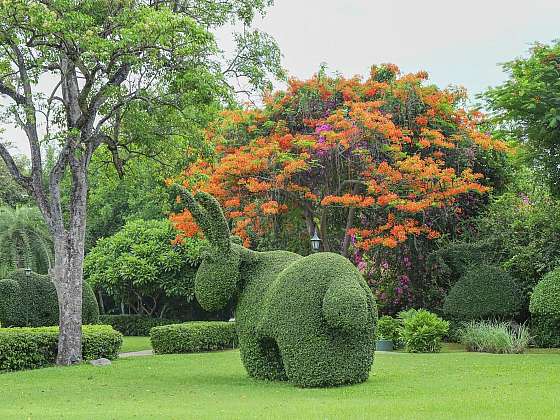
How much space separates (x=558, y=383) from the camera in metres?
11.0

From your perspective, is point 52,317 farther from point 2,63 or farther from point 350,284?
point 350,284

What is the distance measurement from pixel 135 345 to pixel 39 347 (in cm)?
817

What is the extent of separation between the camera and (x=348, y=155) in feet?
67.4

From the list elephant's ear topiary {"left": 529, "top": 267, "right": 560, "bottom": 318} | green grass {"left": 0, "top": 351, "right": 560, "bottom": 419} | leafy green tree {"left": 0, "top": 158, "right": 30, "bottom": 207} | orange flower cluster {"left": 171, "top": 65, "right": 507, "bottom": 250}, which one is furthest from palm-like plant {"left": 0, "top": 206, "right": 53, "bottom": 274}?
elephant's ear topiary {"left": 529, "top": 267, "right": 560, "bottom": 318}

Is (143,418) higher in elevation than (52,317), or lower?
lower

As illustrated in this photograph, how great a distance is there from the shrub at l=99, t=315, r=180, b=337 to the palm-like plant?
446cm

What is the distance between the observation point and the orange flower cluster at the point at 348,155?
1967cm

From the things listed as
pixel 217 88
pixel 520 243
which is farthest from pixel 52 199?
pixel 520 243

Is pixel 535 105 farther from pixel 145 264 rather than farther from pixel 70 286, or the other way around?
pixel 145 264

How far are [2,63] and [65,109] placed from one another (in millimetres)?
1811

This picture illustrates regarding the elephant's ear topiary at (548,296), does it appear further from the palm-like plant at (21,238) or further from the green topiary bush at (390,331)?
the palm-like plant at (21,238)

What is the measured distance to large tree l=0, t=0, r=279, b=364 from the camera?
14094mm

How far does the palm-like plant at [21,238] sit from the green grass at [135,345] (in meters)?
4.26

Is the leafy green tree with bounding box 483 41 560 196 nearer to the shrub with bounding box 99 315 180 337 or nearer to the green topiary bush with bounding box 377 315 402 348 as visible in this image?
the green topiary bush with bounding box 377 315 402 348
